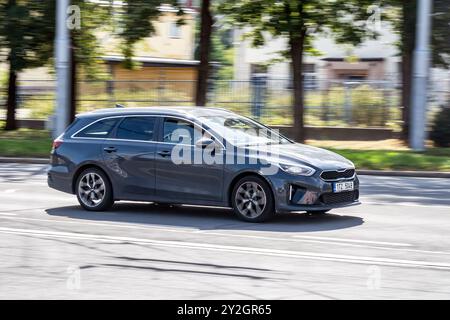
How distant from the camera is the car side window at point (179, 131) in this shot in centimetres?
1220

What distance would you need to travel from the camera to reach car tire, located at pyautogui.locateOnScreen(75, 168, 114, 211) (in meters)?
12.8

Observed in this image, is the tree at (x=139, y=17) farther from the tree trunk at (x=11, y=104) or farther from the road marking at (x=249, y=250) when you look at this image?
the road marking at (x=249, y=250)

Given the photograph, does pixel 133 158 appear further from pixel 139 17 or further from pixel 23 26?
pixel 23 26

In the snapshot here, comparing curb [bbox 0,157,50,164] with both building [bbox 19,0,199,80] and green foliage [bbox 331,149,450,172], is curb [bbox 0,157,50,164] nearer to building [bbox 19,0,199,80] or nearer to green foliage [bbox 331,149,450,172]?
building [bbox 19,0,199,80]

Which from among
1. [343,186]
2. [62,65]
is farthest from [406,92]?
[343,186]

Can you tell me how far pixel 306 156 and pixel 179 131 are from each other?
183cm

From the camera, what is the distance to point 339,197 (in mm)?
11648

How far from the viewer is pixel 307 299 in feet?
23.7

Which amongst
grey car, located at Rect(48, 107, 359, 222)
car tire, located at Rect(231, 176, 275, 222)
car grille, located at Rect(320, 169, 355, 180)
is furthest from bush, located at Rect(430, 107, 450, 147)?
car tire, located at Rect(231, 176, 275, 222)

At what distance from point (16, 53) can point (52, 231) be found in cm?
2024

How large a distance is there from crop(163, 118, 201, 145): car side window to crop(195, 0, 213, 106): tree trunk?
51.1 ft

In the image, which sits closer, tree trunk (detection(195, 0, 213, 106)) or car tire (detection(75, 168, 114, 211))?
car tire (detection(75, 168, 114, 211))

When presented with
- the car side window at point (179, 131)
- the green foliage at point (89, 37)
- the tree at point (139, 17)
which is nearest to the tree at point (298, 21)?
the tree at point (139, 17)
